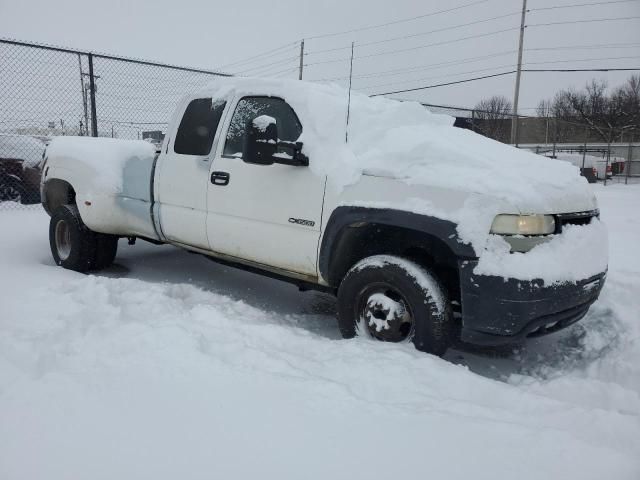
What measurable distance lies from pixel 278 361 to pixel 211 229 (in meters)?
1.70

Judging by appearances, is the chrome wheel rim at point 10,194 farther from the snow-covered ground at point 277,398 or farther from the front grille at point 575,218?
the front grille at point 575,218

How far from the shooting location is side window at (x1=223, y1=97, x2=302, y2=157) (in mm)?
3779

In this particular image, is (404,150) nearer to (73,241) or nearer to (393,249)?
(393,249)

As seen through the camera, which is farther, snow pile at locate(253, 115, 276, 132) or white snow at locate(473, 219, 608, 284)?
snow pile at locate(253, 115, 276, 132)

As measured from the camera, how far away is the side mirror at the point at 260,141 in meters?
3.41

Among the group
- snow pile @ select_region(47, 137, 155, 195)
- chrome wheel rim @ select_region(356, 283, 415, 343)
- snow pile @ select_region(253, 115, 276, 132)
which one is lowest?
chrome wheel rim @ select_region(356, 283, 415, 343)

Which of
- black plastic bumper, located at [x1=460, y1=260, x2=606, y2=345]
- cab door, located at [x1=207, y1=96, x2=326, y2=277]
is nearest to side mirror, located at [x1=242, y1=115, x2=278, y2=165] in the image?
cab door, located at [x1=207, y1=96, x2=326, y2=277]

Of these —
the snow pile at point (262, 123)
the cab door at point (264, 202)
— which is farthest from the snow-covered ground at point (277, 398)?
the snow pile at point (262, 123)

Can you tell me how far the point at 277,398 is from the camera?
235cm

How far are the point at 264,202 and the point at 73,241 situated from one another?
97.9 inches

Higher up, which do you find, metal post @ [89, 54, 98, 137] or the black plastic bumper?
metal post @ [89, 54, 98, 137]

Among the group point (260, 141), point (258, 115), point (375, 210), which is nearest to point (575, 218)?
point (375, 210)

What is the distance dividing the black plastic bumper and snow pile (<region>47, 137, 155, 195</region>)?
3.21m

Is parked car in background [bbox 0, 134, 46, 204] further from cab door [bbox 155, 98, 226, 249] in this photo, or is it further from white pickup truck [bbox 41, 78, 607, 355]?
cab door [bbox 155, 98, 226, 249]
